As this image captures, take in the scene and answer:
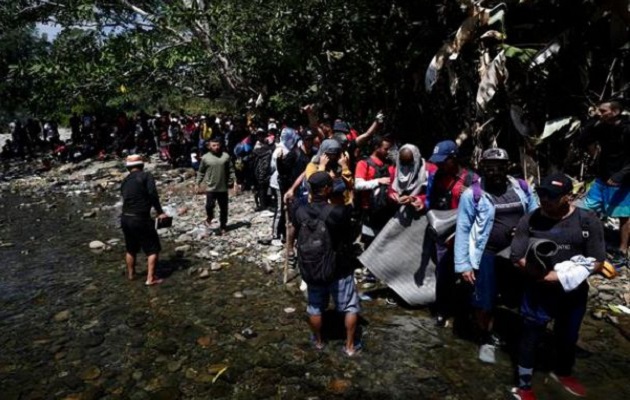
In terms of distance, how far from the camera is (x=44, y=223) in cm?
1079

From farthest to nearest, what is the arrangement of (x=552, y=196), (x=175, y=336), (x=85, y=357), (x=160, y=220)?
(x=160, y=220), (x=175, y=336), (x=85, y=357), (x=552, y=196)

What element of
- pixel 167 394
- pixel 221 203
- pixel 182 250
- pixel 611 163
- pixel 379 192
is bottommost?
pixel 182 250

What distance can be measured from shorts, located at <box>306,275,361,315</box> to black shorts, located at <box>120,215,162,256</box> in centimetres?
303

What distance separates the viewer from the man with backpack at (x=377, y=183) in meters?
5.42

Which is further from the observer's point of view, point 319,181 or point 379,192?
point 379,192

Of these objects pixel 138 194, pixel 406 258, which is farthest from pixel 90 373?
pixel 406 258

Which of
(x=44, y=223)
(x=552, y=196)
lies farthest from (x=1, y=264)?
(x=552, y=196)

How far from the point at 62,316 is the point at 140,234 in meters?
1.34

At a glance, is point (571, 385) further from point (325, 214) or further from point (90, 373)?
point (90, 373)

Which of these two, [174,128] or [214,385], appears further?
[174,128]

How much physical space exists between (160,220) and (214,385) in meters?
3.02

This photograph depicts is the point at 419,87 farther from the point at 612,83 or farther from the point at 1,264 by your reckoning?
the point at 1,264

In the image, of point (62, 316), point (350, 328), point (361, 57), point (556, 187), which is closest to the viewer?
point (556, 187)

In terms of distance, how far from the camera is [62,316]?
556cm
